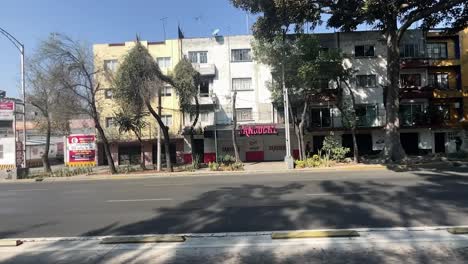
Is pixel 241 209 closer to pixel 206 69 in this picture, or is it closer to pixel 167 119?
pixel 206 69

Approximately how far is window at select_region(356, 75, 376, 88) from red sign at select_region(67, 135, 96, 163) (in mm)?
25258

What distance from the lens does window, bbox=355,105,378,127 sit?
123 ft

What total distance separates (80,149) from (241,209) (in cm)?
3387

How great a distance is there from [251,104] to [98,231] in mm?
30931

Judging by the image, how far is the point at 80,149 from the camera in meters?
41.3

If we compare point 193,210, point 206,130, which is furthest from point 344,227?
point 206,130

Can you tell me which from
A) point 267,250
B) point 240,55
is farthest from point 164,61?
point 267,250

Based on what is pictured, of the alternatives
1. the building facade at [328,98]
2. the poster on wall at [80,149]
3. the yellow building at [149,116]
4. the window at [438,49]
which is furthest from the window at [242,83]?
the window at [438,49]

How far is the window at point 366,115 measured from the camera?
3760 centimetres

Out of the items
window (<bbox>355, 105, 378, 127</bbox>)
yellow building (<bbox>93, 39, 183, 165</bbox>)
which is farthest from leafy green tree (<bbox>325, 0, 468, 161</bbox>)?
yellow building (<bbox>93, 39, 183, 165</bbox>)

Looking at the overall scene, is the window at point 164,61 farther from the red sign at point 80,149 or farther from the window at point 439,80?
the window at point 439,80

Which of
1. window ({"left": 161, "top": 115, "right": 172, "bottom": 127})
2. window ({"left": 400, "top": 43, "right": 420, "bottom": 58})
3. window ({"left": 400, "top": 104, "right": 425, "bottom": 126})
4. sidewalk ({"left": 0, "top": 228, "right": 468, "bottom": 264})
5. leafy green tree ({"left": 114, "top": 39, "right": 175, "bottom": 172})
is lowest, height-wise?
sidewalk ({"left": 0, "top": 228, "right": 468, "bottom": 264})

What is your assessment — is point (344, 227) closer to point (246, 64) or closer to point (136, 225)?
point (136, 225)

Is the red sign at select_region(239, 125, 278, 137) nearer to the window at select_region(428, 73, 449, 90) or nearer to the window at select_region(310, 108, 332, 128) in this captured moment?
the window at select_region(310, 108, 332, 128)
